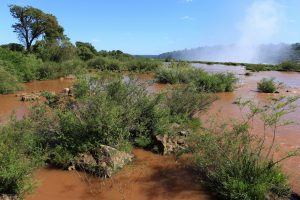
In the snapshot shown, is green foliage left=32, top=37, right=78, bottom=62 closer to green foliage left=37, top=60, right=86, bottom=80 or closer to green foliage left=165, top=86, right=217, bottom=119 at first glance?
green foliage left=37, top=60, right=86, bottom=80

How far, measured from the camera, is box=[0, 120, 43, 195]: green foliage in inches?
173

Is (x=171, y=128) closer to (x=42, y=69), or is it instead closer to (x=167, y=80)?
(x=167, y=80)

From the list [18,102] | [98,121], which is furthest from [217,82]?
[98,121]

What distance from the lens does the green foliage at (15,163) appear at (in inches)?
173

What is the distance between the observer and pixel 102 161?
18.9 feet

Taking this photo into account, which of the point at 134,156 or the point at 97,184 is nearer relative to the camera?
the point at 97,184

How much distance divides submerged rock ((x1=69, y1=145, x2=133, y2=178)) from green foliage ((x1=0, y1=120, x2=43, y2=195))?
80 centimetres

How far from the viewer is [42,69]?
830 inches

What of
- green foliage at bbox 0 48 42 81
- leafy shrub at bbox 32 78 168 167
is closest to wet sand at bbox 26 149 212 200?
leafy shrub at bbox 32 78 168 167

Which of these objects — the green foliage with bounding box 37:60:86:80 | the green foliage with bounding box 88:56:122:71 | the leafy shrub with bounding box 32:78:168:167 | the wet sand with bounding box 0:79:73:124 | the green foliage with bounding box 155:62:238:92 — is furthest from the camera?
the green foliage with bounding box 88:56:122:71

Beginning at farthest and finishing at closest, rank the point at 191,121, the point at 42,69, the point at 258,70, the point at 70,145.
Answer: the point at 258,70
the point at 42,69
the point at 191,121
the point at 70,145

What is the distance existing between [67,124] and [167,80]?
44.1 feet

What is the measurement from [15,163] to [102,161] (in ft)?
5.40

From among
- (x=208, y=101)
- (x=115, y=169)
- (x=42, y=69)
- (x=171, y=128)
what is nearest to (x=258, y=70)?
(x=42, y=69)
